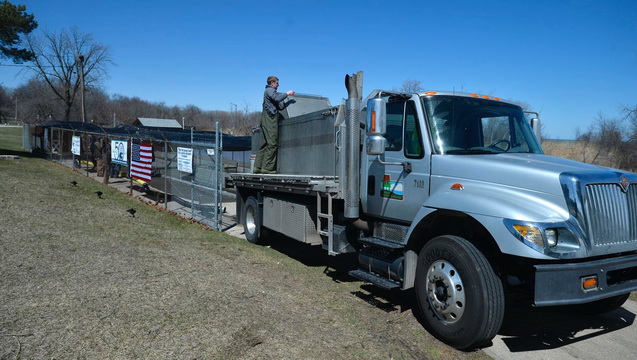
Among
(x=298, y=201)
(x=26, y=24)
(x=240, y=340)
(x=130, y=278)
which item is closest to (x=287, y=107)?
(x=298, y=201)

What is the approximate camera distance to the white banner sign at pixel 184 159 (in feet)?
38.3

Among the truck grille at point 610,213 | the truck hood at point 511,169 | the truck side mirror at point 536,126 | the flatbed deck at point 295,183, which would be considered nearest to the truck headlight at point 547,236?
the truck grille at point 610,213

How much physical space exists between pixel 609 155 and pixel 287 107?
28523mm

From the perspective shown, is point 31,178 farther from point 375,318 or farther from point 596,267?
point 596,267

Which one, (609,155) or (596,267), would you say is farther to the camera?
(609,155)

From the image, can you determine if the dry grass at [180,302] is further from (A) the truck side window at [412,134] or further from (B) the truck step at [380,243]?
(A) the truck side window at [412,134]

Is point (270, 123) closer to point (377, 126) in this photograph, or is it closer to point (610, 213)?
point (377, 126)

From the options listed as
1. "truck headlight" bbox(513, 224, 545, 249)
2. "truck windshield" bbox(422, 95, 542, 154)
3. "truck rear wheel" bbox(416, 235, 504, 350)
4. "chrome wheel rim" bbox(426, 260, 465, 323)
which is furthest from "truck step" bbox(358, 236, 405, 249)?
"truck headlight" bbox(513, 224, 545, 249)

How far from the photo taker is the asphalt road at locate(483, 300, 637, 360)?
4.61 metres

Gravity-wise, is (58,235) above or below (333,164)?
below

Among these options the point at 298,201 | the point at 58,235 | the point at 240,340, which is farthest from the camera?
the point at 58,235

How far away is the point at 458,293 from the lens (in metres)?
4.47

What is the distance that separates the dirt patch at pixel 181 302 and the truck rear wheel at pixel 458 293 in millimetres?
236

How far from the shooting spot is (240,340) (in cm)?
442
